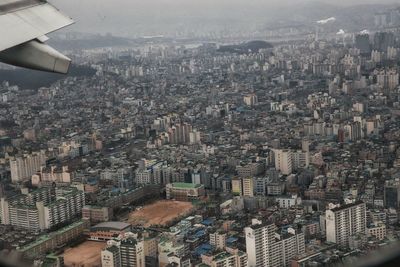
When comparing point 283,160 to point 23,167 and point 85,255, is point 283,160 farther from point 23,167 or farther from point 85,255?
point 85,255

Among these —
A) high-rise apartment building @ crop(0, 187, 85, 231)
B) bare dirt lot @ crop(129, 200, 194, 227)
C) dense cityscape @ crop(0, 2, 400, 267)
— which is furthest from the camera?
high-rise apartment building @ crop(0, 187, 85, 231)

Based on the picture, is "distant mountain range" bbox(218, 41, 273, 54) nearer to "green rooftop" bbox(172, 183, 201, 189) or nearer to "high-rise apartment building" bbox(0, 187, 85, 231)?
"green rooftop" bbox(172, 183, 201, 189)

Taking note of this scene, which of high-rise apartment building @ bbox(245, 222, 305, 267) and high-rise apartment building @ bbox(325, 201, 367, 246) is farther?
high-rise apartment building @ bbox(325, 201, 367, 246)

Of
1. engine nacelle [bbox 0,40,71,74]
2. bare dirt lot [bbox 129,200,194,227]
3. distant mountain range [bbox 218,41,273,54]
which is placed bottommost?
bare dirt lot [bbox 129,200,194,227]

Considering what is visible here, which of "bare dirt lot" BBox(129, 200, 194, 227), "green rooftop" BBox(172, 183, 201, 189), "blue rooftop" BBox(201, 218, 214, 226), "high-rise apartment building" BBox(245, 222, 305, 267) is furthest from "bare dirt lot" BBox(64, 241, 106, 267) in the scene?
"green rooftop" BBox(172, 183, 201, 189)

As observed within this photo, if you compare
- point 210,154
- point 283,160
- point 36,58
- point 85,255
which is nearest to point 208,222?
point 85,255

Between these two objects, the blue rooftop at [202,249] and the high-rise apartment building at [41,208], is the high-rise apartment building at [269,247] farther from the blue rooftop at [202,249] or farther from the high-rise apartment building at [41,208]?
the high-rise apartment building at [41,208]

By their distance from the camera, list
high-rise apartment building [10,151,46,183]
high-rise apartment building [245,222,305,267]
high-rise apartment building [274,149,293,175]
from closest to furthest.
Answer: high-rise apartment building [245,222,305,267]
high-rise apartment building [10,151,46,183]
high-rise apartment building [274,149,293,175]
